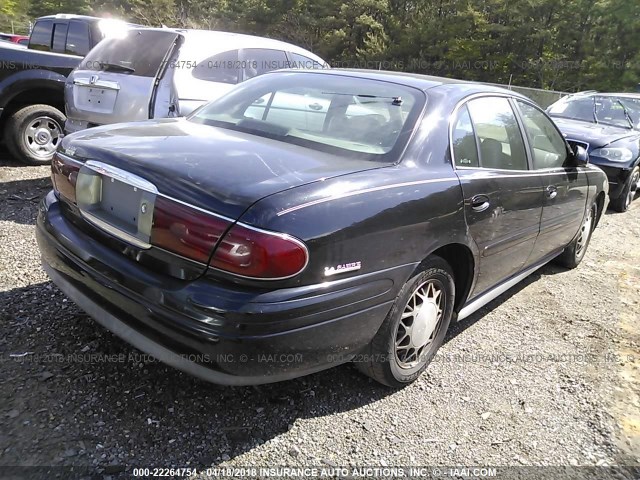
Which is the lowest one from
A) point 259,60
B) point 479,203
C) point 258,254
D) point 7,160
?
point 7,160

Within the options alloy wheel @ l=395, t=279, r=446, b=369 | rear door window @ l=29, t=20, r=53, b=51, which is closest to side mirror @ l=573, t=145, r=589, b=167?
alloy wheel @ l=395, t=279, r=446, b=369

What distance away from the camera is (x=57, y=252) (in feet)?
8.07

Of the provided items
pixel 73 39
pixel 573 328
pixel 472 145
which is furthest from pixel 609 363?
pixel 73 39

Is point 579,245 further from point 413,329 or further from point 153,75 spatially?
point 153,75

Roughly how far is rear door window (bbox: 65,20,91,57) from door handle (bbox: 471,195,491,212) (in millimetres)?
6451

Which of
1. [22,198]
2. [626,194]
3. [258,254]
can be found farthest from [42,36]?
[626,194]

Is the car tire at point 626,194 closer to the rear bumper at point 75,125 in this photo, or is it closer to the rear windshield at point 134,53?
the rear windshield at point 134,53

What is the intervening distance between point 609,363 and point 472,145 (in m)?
1.74

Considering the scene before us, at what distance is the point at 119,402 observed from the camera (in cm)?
234

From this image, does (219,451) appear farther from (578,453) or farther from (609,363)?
(609,363)

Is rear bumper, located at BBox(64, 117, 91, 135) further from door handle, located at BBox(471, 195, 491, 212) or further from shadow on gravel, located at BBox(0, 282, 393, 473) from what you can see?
door handle, located at BBox(471, 195, 491, 212)

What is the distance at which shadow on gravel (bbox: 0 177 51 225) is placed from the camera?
14.9 ft

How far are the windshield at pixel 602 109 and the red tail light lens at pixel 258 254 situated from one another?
8.03m

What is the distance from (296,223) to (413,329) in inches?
42.2
